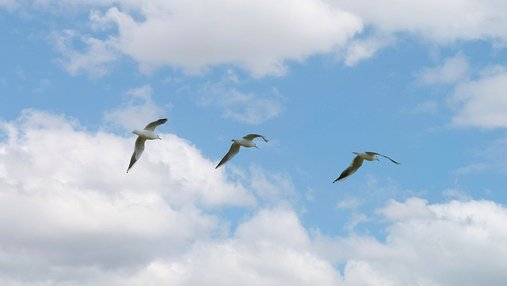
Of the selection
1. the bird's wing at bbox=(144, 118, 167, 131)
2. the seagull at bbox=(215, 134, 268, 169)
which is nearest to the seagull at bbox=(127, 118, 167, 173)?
the bird's wing at bbox=(144, 118, 167, 131)

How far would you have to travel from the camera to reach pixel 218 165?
8575cm

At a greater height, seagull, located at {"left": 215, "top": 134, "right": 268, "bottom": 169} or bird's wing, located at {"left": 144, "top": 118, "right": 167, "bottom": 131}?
seagull, located at {"left": 215, "top": 134, "right": 268, "bottom": 169}

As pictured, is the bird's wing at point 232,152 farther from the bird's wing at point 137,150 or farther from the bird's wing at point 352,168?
the bird's wing at point 352,168

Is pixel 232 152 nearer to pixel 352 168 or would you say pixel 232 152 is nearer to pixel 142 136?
pixel 142 136

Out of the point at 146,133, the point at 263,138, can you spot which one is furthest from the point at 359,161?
the point at 146,133

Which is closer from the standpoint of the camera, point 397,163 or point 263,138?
point 397,163

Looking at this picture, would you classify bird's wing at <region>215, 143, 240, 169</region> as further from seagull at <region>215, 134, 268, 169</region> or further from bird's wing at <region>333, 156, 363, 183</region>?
bird's wing at <region>333, 156, 363, 183</region>

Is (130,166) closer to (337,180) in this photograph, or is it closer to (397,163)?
(337,180)

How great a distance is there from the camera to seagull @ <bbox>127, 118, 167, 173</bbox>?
7969cm

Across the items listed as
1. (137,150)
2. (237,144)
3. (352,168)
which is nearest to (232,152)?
(237,144)

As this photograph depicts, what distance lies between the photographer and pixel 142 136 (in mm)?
81312

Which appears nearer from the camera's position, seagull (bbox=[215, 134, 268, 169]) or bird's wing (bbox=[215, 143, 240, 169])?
seagull (bbox=[215, 134, 268, 169])

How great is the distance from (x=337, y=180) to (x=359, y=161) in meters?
3.82

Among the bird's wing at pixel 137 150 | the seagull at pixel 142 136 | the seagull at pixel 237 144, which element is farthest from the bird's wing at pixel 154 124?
the seagull at pixel 237 144
